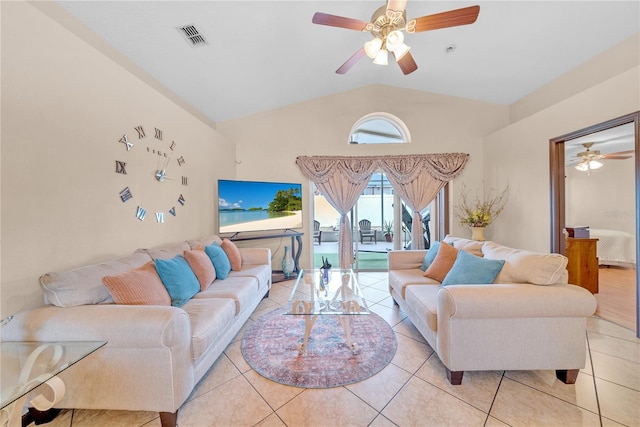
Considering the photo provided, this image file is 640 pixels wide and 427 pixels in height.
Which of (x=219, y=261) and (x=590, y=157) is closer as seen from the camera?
(x=219, y=261)

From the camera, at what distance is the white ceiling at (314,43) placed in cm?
206

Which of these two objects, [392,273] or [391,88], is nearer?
[392,273]

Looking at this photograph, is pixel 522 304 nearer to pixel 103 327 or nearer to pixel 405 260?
pixel 405 260

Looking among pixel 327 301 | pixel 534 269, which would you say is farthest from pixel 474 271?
pixel 327 301

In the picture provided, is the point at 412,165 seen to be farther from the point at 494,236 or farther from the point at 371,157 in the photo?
the point at 494,236

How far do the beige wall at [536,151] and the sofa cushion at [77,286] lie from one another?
4524 mm

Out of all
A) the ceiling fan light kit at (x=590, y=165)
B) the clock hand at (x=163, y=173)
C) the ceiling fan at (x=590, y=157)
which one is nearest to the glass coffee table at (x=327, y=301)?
the clock hand at (x=163, y=173)

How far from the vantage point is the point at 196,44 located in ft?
7.72

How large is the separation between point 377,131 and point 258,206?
2628mm

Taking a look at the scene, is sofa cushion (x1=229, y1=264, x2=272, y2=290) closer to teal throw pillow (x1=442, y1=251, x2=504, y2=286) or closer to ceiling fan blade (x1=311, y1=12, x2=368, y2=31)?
teal throw pillow (x1=442, y1=251, x2=504, y2=286)

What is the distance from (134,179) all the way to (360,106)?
3.59 meters

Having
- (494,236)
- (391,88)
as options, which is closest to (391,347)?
(494,236)

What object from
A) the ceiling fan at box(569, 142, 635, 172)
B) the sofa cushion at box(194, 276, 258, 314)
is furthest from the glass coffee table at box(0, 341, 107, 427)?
the ceiling fan at box(569, 142, 635, 172)

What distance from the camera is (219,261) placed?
8.36ft
